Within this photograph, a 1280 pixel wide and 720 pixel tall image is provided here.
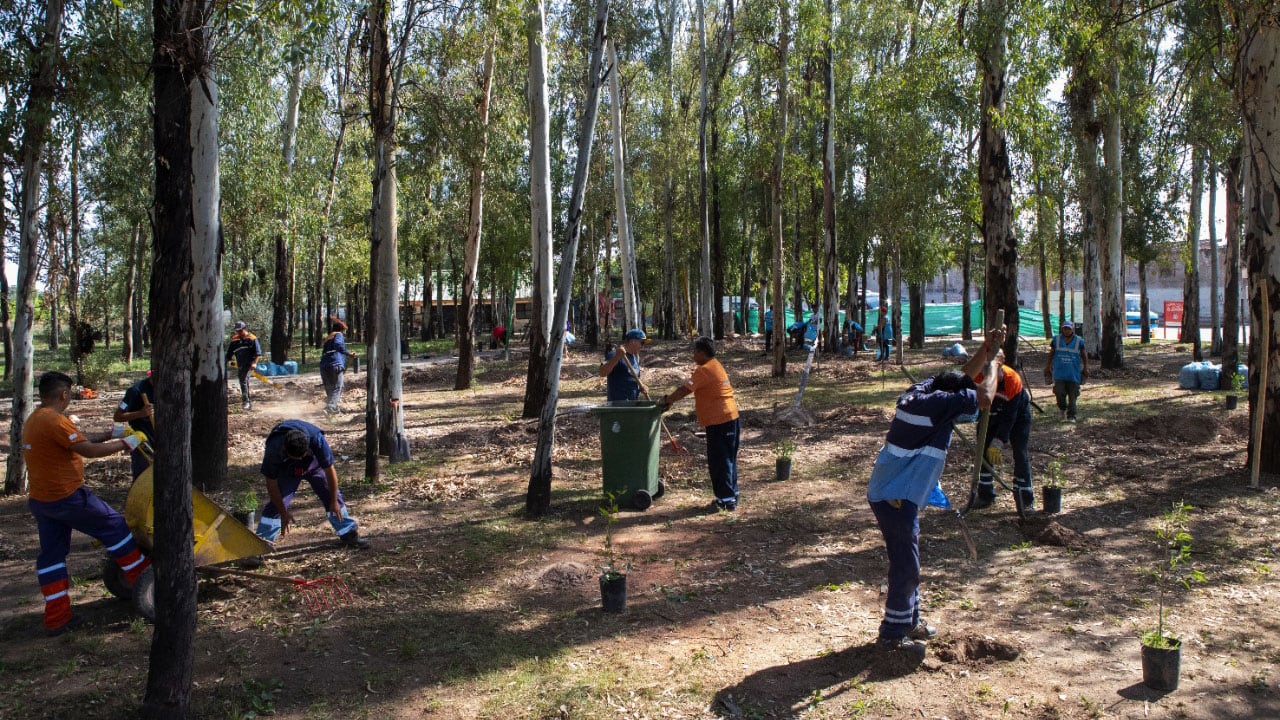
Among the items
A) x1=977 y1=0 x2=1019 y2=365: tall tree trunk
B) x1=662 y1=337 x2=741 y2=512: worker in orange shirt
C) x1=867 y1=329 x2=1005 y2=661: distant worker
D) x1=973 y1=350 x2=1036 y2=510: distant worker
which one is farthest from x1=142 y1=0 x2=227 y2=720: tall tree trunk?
x1=977 y1=0 x2=1019 y2=365: tall tree trunk

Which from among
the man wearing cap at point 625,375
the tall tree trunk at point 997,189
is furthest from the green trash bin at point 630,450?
the tall tree trunk at point 997,189

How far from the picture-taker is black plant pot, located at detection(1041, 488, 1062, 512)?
8.13 m

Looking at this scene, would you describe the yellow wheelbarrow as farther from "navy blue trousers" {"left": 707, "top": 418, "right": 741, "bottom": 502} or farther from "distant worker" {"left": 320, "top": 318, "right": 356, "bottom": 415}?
"distant worker" {"left": 320, "top": 318, "right": 356, "bottom": 415}

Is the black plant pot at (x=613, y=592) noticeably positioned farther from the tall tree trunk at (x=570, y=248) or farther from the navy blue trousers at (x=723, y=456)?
the navy blue trousers at (x=723, y=456)

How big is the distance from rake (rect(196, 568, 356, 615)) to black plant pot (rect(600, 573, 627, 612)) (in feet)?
6.05

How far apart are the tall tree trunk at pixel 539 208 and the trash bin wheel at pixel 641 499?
168 inches

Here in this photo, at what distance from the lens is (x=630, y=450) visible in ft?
27.7

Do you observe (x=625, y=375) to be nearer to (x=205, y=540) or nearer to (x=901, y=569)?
(x=205, y=540)

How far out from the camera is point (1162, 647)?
4.55m

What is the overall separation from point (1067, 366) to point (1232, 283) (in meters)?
6.95

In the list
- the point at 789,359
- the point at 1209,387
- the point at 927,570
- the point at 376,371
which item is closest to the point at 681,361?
the point at 789,359

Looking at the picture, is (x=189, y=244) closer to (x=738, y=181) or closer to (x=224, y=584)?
(x=224, y=584)

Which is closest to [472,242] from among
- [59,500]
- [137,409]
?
[137,409]

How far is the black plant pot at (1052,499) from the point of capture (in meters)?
8.13
